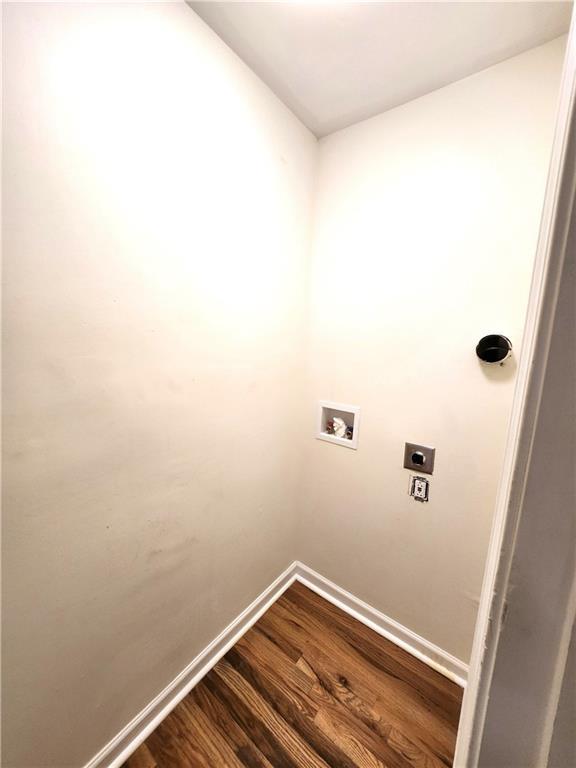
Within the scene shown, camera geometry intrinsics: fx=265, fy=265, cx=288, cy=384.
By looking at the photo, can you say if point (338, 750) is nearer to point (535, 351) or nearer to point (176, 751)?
point (176, 751)

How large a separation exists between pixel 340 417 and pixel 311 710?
1.17m

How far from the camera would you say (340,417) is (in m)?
1.45

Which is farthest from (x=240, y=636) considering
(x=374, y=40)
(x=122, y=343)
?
(x=374, y=40)

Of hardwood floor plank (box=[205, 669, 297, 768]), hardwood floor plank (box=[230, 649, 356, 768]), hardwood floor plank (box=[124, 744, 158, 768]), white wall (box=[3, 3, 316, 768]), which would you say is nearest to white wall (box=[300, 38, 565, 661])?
white wall (box=[3, 3, 316, 768])

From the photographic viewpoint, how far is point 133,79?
754 millimetres

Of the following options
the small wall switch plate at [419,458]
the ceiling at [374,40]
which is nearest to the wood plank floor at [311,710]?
the small wall switch plate at [419,458]

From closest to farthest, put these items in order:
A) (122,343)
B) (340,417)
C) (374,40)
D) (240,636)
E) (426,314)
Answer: (122,343) < (374,40) < (426,314) < (240,636) < (340,417)

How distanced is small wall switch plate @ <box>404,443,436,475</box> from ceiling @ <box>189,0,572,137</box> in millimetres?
1474

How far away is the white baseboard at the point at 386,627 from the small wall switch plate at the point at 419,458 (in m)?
0.80

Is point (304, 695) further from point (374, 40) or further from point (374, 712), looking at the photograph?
point (374, 40)

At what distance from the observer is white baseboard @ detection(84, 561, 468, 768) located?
90cm

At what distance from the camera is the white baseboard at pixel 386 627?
117 cm

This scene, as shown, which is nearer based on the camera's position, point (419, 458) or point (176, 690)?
point (176, 690)

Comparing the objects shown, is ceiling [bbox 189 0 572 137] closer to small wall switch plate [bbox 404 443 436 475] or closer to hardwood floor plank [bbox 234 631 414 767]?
small wall switch plate [bbox 404 443 436 475]
